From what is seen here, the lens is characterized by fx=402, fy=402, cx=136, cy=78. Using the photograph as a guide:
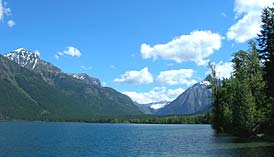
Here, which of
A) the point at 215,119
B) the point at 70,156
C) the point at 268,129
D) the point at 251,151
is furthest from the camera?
→ the point at 215,119

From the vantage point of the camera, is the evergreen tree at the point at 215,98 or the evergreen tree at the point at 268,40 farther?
the evergreen tree at the point at 215,98

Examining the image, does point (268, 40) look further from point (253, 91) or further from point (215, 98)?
point (215, 98)

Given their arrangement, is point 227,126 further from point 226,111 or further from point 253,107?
point 253,107

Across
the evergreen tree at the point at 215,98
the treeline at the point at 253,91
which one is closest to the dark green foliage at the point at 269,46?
the treeline at the point at 253,91

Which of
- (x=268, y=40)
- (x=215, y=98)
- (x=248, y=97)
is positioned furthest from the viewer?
(x=215, y=98)

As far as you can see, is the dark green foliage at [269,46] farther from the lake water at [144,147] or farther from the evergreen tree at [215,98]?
the evergreen tree at [215,98]

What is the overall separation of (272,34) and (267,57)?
9.95 meters

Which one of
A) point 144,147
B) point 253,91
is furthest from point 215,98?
point 144,147

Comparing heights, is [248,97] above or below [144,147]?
above

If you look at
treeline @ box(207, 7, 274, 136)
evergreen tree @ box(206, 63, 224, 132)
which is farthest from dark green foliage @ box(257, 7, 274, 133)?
evergreen tree @ box(206, 63, 224, 132)

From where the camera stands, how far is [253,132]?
80688mm

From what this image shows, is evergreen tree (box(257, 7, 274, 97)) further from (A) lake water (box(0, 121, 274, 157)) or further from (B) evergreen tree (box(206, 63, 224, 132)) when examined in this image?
(B) evergreen tree (box(206, 63, 224, 132))

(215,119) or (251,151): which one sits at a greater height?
(215,119)

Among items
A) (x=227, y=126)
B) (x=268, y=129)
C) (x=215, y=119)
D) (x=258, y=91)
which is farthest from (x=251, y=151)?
(x=215, y=119)
